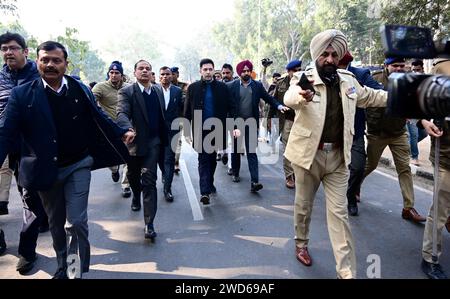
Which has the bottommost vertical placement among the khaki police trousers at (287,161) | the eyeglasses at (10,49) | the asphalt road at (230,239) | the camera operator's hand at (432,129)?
the asphalt road at (230,239)

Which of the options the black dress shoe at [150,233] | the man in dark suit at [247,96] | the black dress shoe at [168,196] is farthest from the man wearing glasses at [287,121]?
the black dress shoe at [150,233]

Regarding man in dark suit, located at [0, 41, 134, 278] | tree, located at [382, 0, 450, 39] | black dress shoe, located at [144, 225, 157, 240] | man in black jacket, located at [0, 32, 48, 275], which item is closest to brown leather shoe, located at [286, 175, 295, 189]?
black dress shoe, located at [144, 225, 157, 240]

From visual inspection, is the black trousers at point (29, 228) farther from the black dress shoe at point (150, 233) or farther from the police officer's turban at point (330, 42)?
the police officer's turban at point (330, 42)

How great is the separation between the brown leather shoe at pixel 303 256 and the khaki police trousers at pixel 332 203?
0.05 metres

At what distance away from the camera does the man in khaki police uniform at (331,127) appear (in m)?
2.93

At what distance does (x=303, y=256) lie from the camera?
3.47 m

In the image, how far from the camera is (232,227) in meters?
4.38

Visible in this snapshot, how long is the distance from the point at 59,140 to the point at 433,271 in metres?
3.36

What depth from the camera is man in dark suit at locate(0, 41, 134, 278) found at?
2795 millimetres

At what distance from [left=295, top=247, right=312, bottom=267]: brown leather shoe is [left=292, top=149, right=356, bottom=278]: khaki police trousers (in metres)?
0.05

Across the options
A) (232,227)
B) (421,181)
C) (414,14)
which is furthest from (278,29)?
(232,227)

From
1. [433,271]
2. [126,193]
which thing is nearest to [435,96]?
[433,271]

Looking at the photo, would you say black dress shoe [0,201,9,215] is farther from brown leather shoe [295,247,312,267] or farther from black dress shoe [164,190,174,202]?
brown leather shoe [295,247,312,267]

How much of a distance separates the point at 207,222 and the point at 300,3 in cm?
3131
